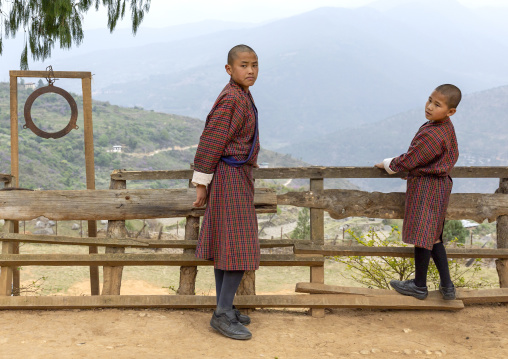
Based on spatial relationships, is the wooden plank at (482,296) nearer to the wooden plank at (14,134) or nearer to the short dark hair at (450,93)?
the short dark hair at (450,93)

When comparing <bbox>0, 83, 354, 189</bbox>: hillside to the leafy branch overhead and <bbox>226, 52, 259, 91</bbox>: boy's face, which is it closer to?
the leafy branch overhead

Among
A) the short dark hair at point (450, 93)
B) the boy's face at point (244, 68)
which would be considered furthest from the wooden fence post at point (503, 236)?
the boy's face at point (244, 68)

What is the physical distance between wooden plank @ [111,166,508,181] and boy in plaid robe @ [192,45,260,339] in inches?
20.4

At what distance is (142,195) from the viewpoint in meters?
4.24

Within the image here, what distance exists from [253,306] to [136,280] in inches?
289

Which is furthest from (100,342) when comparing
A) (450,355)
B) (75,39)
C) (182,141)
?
(182,141)

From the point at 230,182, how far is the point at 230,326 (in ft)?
3.20

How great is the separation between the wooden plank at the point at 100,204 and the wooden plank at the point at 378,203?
2.68ft

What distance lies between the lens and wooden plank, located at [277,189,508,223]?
4.21m

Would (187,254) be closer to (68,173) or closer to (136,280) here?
(136,280)

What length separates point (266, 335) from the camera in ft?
12.2

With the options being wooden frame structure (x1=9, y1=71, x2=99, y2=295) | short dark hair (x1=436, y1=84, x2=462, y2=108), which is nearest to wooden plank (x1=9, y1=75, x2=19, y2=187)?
wooden frame structure (x1=9, y1=71, x2=99, y2=295)

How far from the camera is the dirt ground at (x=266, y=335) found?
3404 mm

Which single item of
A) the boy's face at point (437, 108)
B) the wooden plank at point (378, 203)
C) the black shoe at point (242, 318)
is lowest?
the black shoe at point (242, 318)
